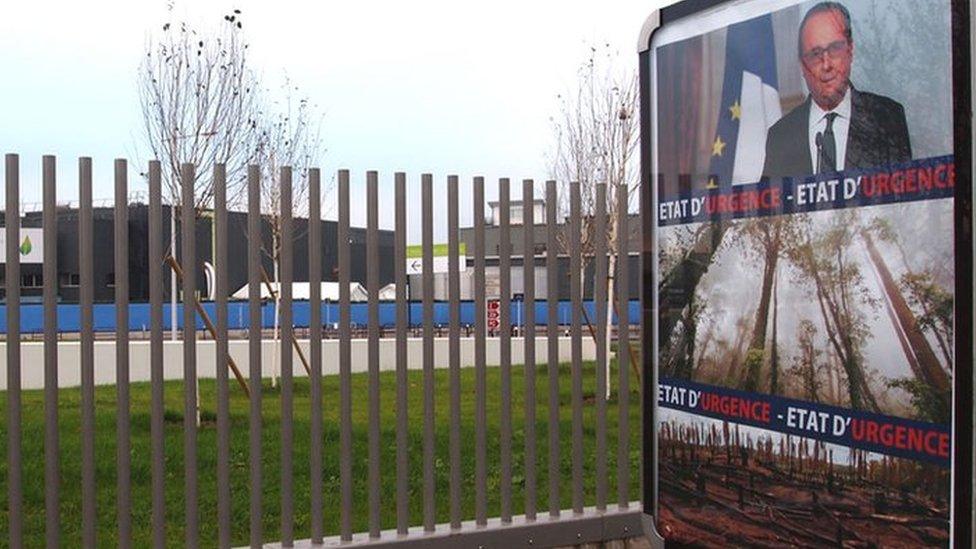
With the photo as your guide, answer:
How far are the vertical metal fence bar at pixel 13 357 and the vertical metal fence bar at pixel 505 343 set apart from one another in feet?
7.33

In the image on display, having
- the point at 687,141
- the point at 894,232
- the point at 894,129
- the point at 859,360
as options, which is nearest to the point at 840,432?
the point at 859,360

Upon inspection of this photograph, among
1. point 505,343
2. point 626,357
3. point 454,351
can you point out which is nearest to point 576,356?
point 626,357

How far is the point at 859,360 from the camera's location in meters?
2.75

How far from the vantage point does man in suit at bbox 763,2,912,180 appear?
2.70 meters

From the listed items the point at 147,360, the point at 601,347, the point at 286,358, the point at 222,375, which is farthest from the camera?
the point at 147,360

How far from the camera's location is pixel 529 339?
5477 millimetres

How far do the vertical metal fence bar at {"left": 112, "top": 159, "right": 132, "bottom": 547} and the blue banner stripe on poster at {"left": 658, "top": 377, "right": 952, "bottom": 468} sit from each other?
2343 millimetres

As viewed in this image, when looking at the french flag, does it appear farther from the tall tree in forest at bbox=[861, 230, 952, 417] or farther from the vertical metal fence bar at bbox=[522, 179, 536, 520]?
the vertical metal fence bar at bbox=[522, 179, 536, 520]

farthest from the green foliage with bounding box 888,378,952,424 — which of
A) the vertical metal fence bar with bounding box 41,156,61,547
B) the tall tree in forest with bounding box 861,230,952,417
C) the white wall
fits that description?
the white wall

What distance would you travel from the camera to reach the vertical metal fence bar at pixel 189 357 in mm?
4676

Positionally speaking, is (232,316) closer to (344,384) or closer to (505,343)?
(505,343)

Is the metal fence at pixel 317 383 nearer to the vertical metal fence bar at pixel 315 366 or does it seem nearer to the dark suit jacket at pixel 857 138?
the vertical metal fence bar at pixel 315 366

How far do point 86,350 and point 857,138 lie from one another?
3.28m

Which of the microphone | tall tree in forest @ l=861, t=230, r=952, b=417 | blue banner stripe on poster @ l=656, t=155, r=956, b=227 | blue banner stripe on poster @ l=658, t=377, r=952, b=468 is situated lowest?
blue banner stripe on poster @ l=658, t=377, r=952, b=468
